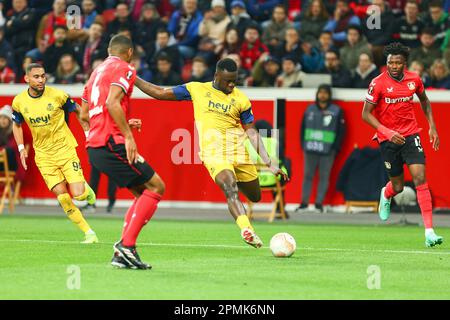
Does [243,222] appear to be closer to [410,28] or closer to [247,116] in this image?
[247,116]

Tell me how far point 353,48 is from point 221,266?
13.1 metres

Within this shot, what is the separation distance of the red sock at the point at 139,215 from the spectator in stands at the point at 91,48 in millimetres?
15236

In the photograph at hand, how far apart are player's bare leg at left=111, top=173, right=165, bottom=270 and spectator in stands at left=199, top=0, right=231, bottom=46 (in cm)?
1459

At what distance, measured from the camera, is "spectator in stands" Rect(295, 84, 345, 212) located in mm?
25188

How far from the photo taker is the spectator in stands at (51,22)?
2884cm

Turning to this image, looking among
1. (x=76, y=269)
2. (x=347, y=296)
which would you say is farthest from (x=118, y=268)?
(x=347, y=296)

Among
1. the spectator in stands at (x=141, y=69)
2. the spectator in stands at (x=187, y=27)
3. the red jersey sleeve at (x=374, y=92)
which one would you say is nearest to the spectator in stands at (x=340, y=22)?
the spectator in stands at (x=187, y=27)

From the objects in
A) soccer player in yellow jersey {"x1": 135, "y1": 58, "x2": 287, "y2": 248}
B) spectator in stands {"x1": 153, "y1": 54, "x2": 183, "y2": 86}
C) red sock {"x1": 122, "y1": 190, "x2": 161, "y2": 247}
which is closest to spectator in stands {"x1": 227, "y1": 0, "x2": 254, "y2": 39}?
spectator in stands {"x1": 153, "y1": 54, "x2": 183, "y2": 86}

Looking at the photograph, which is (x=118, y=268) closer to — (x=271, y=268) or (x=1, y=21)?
(x=271, y=268)

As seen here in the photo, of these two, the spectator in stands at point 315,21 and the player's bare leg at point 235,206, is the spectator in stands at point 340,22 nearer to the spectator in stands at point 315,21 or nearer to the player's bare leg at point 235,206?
the spectator in stands at point 315,21

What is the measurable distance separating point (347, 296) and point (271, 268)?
2.55 meters

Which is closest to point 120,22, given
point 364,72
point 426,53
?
point 364,72

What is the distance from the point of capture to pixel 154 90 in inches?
587

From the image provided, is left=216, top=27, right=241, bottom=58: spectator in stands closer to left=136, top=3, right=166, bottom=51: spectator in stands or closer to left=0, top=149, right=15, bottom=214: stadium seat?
left=136, top=3, right=166, bottom=51: spectator in stands
